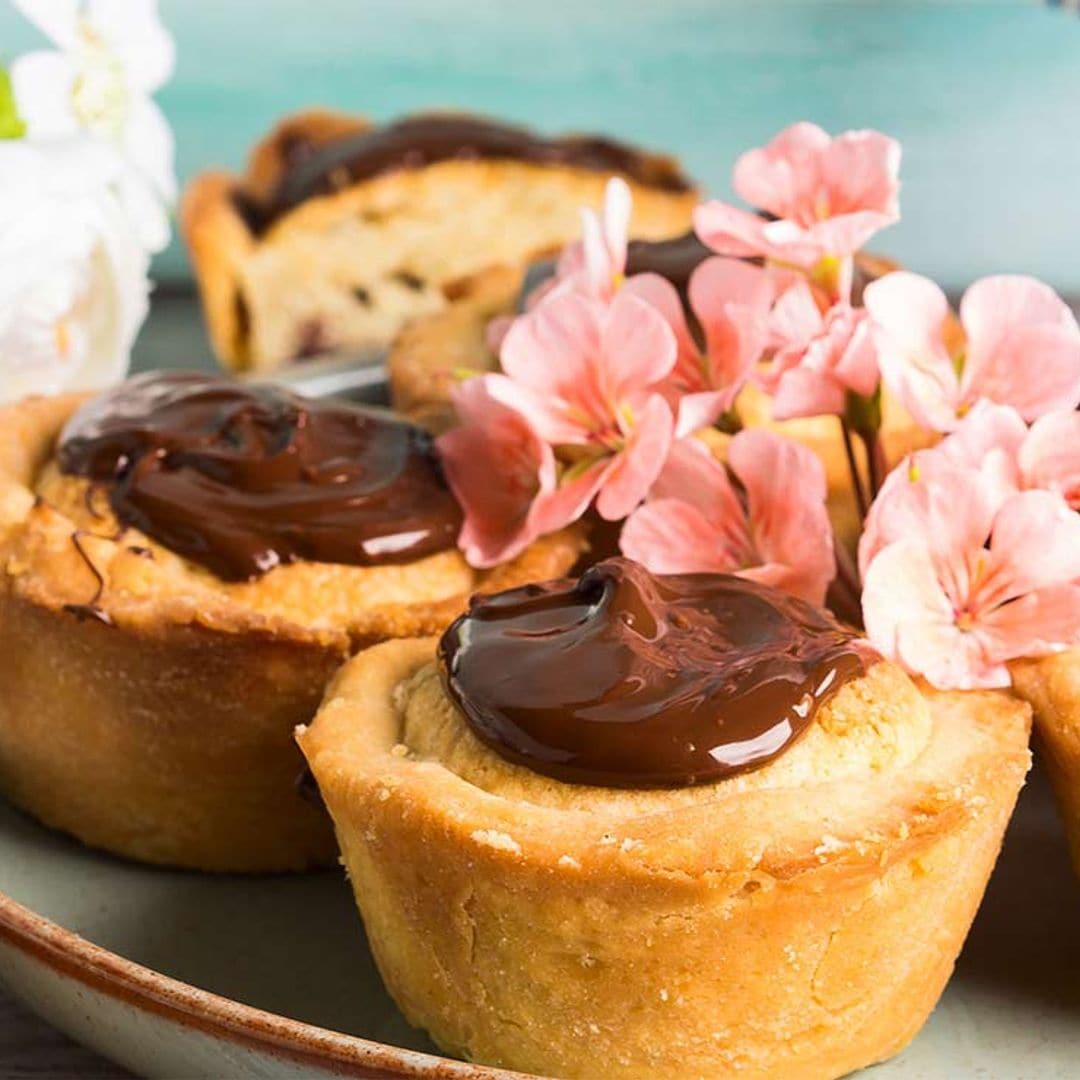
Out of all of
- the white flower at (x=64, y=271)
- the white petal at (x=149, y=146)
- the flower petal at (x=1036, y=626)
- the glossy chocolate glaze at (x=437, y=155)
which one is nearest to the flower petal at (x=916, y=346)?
the flower petal at (x=1036, y=626)

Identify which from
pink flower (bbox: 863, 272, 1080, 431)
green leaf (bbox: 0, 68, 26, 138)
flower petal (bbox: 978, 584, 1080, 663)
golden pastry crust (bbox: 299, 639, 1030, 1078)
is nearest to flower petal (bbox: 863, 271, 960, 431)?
pink flower (bbox: 863, 272, 1080, 431)

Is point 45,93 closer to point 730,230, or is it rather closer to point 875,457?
point 730,230

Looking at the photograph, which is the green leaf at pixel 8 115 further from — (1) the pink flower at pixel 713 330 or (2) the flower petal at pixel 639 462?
(2) the flower petal at pixel 639 462

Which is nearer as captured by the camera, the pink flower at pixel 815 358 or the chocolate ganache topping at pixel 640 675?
the chocolate ganache topping at pixel 640 675

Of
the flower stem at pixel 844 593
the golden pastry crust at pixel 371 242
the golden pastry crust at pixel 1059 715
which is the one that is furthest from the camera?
the golden pastry crust at pixel 371 242

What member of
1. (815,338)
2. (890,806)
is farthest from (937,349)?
(890,806)

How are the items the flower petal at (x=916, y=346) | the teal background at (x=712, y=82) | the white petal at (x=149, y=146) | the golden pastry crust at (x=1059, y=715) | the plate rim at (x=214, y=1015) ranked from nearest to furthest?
the plate rim at (x=214, y=1015) < the golden pastry crust at (x=1059, y=715) < the flower petal at (x=916, y=346) < the white petal at (x=149, y=146) < the teal background at (x=712, y=82)

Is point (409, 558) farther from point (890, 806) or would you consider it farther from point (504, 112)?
point (504, 112)
